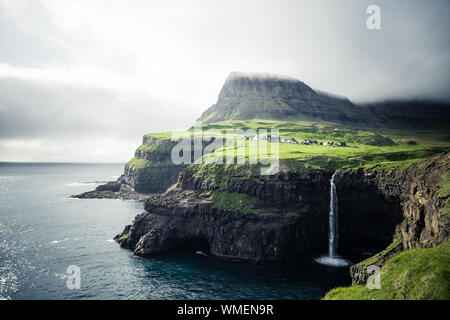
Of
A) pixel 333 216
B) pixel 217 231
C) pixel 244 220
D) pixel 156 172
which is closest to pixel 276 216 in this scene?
pixel 244 220

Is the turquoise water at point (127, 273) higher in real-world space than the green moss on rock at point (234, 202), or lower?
lower

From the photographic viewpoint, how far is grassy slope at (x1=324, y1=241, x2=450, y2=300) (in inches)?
1044

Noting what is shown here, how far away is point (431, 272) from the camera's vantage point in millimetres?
28219

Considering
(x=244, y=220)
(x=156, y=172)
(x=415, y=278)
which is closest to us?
(x=415, y=278)

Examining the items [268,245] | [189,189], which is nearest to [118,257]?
[189,189]

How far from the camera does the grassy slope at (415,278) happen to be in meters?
26.5

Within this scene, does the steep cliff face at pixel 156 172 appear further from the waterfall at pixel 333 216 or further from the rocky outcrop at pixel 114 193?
the waterfall at pixel 333 216

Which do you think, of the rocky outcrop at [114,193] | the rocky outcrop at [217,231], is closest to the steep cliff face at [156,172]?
the rocky outcrop at [114,193]

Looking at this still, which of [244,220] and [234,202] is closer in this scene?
[244,220]

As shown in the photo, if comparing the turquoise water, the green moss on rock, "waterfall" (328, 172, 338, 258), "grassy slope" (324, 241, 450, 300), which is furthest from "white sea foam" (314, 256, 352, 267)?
"grassy slope" (324, 241, 450, 300)

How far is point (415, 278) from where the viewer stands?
28891mm

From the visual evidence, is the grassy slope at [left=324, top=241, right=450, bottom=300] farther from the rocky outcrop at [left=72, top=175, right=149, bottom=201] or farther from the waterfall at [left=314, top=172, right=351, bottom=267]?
the rocky outcrop at [left=72, top=175, right=149, bottom=201]

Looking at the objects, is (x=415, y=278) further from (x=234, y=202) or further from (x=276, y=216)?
(x=234, y=202)
